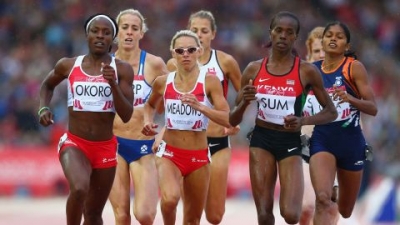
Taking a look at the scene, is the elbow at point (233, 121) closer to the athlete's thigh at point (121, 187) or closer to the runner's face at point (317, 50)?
the athlete's thigh at point (121, 187)

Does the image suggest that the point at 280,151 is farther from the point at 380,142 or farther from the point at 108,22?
the point at 380,142

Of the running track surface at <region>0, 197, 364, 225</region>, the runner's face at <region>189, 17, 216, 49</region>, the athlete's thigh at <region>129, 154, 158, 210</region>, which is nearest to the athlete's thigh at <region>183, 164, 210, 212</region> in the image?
the athlete's thigh at <region>129, 154, 158, 210</region>

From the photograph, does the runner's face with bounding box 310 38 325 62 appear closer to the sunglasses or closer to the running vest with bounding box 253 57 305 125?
the sunglasses

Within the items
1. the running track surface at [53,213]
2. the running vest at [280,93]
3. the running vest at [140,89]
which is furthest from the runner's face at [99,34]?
the running track surface at [53,213]

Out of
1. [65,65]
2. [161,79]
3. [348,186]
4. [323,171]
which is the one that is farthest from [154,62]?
[348,186]

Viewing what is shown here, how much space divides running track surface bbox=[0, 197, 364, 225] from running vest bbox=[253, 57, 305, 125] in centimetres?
609

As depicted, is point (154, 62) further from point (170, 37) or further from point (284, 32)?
point (170, 37)

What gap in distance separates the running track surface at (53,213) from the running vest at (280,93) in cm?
609

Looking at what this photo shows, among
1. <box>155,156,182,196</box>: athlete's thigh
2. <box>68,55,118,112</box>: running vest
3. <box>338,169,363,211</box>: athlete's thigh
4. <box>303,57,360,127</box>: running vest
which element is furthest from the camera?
<box>338,169,363,211</box>: athlete's thigh

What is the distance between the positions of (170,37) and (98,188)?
14.6m

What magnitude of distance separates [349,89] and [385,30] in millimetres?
15308

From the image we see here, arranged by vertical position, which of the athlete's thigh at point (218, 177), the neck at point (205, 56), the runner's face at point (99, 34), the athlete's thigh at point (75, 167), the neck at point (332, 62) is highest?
the runner's face at point (99, 34)

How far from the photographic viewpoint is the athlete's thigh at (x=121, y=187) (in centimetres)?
1211

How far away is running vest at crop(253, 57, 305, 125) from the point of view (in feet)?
36.0
